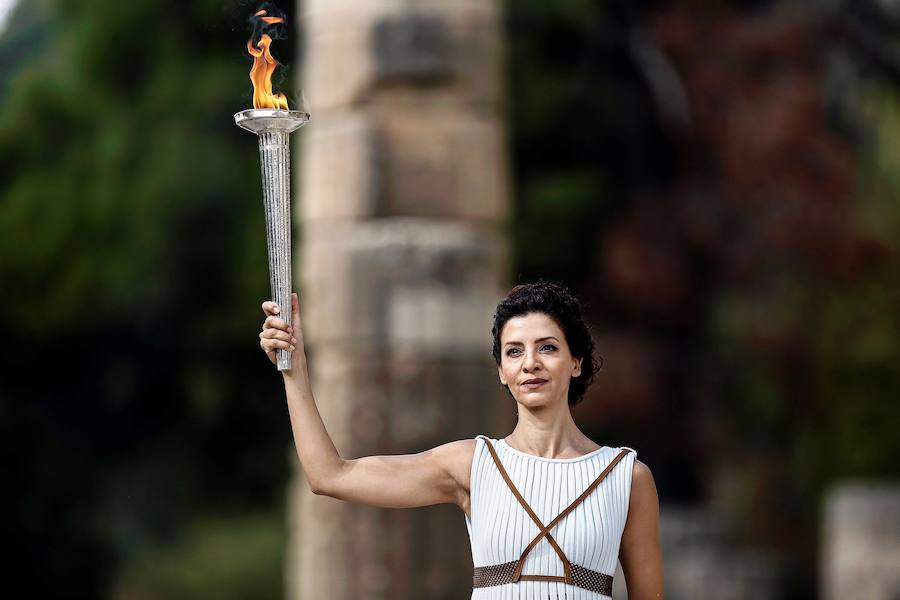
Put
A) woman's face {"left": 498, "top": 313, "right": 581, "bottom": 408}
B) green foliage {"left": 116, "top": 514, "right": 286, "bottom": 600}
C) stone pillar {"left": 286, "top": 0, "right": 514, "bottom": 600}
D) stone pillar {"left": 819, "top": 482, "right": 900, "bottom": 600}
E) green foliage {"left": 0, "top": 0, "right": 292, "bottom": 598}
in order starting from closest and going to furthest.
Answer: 1. woman's face {"left": 498, "top": 313, "right": 581, "bottom": 408}
2. stone pillar {"left": 286, "top": 0, "right": 514, "bottom": 600}
3. stone pillar {"left": 819, "top": 482, "right": 900, "bottom": 600}
4. green foliage {"left": 116, "top": 514, "right": 286, "bottom": 600}
5. green foliage {"left": 0, "top": 0, "right": 292, "bottom": 598}

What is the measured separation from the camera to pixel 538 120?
51.5 feet

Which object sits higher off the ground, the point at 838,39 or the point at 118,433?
the point at 838,39

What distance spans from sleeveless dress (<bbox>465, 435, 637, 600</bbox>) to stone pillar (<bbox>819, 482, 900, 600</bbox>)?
9320mm

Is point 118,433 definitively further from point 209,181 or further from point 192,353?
point 209,181

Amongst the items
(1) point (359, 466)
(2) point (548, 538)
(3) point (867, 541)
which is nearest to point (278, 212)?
(1) point (359, 466)

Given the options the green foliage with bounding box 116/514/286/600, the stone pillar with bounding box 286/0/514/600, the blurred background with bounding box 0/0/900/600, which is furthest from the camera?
the blurred background with bounding box 0/0/900/600

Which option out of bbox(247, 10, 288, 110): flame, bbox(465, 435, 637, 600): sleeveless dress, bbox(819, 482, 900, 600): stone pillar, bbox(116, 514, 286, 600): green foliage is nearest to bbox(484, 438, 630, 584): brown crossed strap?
bbox(465, 435, 637, 600): sleeveless dress

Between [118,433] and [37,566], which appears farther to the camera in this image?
[118,433]

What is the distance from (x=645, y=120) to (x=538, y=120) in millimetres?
1692

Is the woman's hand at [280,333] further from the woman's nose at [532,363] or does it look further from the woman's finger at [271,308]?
the woman's nose at [532,363]

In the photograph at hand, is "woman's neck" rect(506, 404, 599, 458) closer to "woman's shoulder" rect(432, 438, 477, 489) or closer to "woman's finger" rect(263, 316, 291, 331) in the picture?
"woman's shoulder" rect(432, 438, 477, 489)

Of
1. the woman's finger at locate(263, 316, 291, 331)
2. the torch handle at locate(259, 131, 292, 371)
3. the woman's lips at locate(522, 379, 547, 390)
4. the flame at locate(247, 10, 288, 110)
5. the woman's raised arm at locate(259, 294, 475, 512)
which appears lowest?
the woman's raised arm at locate(259, 294, 475, 512)

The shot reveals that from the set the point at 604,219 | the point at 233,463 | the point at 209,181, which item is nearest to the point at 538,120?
the point at 604,219

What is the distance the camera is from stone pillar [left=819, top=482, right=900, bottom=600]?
39.3 ft
